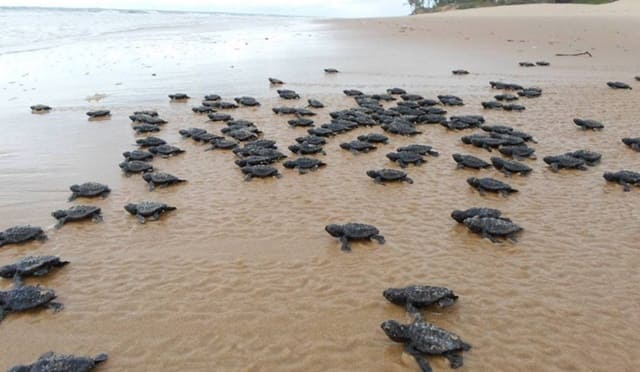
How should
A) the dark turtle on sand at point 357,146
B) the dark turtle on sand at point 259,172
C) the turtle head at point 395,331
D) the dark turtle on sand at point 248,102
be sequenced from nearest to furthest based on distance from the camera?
the turtle head at point 395,331 → the dark turtle on sand at point 259,172 → the dark turtle on sand at point 357,146 → the dark turtle on sand at point 248,102

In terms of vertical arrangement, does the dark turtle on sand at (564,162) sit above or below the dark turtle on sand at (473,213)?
below

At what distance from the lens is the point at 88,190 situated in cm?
794

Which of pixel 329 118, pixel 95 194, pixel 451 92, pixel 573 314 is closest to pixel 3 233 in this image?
pixel 95 194

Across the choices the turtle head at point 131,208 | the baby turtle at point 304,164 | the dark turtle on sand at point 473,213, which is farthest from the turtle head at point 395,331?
the baby turtle at point 304,164

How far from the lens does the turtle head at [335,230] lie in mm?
6355

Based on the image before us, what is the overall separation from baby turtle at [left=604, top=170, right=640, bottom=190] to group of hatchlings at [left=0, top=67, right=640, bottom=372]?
1cm

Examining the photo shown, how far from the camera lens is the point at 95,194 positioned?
7.91m

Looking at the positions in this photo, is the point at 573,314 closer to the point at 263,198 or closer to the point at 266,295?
the point at 266,295

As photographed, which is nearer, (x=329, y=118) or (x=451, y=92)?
(x=329, y=118)

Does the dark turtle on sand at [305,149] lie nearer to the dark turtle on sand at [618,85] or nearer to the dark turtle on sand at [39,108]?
the dark turtle on sand at [39,108]

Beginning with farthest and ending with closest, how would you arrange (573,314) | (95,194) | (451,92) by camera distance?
1. (451,92)
2. (95,194)
3. (573,314)

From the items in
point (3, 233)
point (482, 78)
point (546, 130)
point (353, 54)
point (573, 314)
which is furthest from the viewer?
point (353, 54)

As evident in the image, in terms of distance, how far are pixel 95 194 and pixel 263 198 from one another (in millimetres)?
2628

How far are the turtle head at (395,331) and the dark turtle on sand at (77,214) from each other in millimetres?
4659
